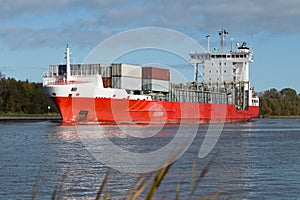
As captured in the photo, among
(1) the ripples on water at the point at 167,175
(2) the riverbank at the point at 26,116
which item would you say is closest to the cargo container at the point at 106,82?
(1) the ripples on water at the point at 167,175

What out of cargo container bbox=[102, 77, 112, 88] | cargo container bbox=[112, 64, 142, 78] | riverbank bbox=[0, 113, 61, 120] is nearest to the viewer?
cargo container bbox=[112, 64, 142, 78]

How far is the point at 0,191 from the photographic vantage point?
37.3ft

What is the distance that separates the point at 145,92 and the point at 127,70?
284cm

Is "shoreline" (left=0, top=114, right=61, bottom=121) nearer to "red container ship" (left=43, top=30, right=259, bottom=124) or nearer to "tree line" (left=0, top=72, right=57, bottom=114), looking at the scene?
"tree line" (left=0, top=72, right=57, bottom=114)

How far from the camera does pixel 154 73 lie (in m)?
45.3

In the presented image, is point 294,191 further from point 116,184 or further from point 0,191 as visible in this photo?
point 0,191

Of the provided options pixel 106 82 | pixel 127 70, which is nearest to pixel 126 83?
pixel 127 70

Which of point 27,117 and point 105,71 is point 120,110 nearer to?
point 105,71

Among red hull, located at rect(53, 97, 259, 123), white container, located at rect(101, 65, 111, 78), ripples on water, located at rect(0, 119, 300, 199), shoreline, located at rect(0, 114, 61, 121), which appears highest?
white container, located at rect(101, 65, 111, 78)

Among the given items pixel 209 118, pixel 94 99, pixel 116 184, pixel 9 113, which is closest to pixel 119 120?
pixel 94 99

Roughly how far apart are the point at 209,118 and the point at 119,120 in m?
16.1

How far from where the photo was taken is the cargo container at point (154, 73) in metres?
44.8

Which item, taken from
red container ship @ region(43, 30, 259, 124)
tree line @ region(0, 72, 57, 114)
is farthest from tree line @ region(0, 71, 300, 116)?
red container ship @ region(43, 30, 259, 124)

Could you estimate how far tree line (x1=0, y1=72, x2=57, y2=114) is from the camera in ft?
249
